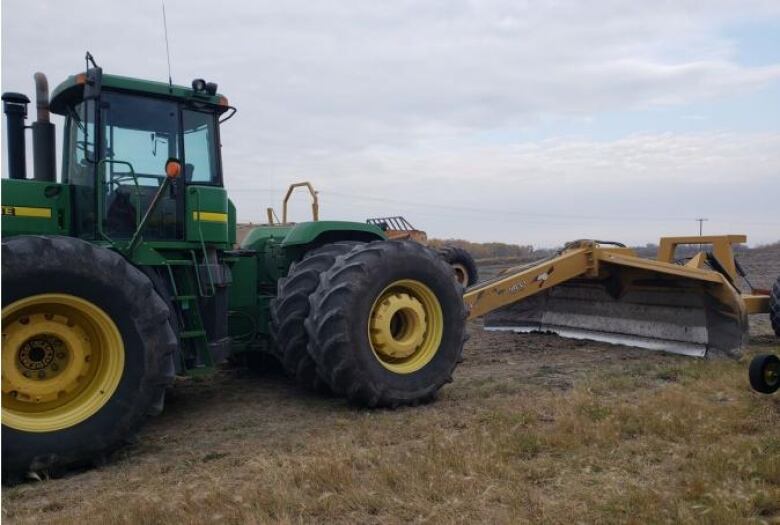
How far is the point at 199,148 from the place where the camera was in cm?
565

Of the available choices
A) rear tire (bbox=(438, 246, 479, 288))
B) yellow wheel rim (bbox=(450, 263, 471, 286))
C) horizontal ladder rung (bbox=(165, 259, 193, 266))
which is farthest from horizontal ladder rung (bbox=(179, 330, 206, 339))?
yellow wheel rim (bbox=(450, 263, 471, 286))

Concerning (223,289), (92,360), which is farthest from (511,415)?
(92,360)

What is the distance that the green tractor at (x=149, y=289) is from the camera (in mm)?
4121

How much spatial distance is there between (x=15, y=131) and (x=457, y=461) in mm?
4189

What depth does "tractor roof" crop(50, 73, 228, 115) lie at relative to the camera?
5.13 meters

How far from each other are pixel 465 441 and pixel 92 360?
241 centimetres

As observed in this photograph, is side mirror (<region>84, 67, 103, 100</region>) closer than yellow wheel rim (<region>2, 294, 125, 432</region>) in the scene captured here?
No

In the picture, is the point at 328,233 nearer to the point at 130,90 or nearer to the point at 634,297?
the point at 130,90

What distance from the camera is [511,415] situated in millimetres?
5031

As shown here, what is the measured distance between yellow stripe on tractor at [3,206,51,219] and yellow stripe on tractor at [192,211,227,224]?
1055 mm

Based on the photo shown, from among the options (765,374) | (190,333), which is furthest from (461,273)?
(190,333)

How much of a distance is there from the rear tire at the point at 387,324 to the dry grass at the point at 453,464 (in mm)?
248

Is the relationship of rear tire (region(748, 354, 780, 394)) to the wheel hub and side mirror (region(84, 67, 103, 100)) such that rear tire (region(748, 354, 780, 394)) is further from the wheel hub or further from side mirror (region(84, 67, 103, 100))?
side mirror (region(84, 67, 103, 100))

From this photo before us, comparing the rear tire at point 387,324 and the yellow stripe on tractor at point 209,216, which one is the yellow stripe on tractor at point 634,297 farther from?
the yellow stripe on tractor at point 209,216
